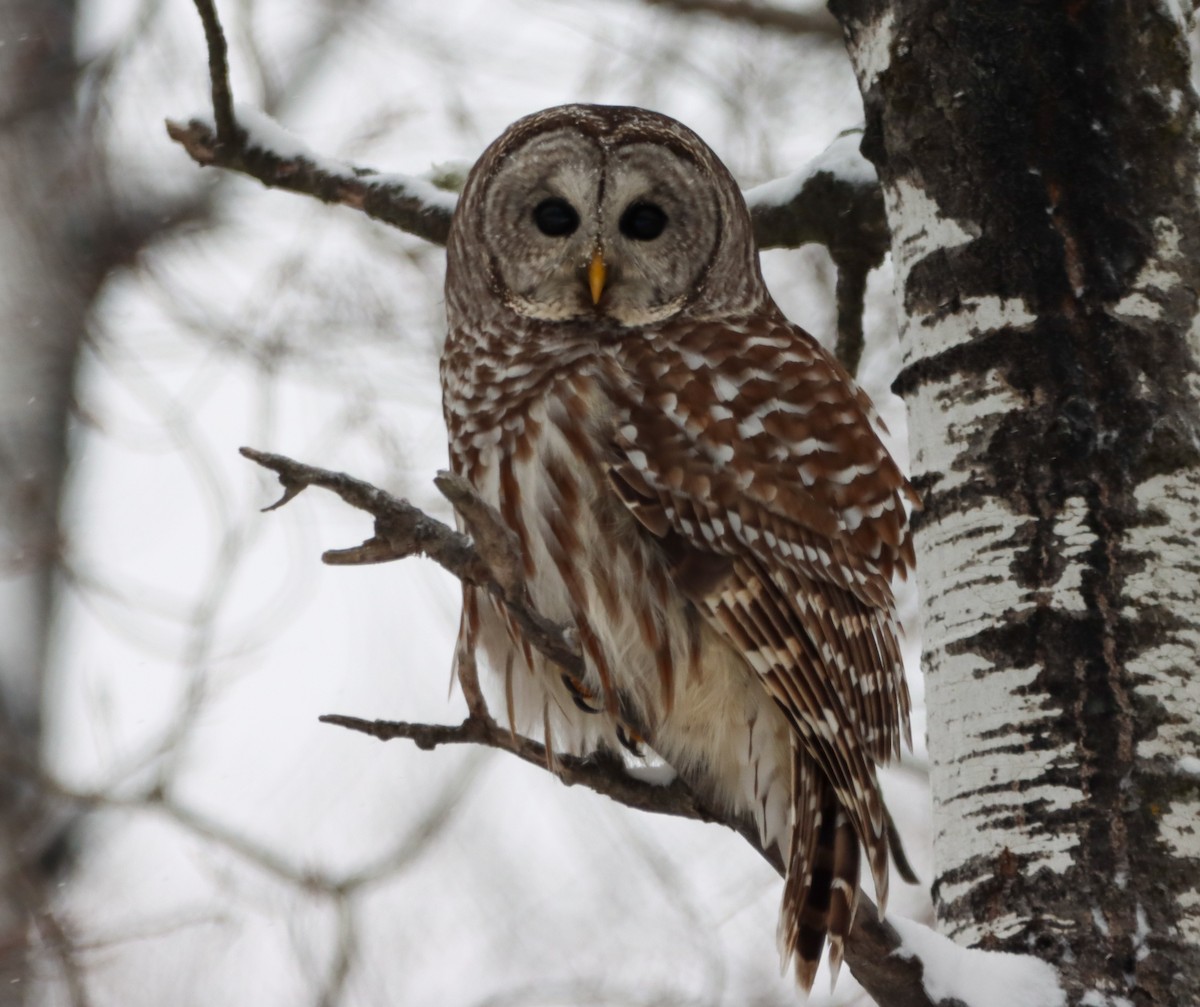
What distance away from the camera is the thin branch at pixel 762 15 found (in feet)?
20.6

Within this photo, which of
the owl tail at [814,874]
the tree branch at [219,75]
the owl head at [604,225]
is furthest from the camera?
the owl head at [604,225]

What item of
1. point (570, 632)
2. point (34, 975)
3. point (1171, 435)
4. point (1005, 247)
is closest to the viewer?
point (1171, 435)

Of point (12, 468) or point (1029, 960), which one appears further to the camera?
point (12, 468)

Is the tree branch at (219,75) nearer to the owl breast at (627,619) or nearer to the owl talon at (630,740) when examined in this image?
the owl breast at (627,619)

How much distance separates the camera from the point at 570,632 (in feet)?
10.9

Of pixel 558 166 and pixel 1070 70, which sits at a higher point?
pixel 558 166

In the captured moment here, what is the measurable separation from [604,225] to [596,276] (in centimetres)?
23

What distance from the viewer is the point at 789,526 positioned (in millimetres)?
3344

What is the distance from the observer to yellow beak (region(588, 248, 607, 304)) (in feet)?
12.4

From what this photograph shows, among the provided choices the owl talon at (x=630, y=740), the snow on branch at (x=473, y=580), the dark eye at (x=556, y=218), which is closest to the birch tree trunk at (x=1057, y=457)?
the snow on branch at (x=473, y=580)

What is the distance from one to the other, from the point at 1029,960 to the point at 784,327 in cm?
188

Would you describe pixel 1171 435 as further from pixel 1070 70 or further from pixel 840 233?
pixel 840 233

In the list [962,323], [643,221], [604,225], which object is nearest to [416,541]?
[962,323]

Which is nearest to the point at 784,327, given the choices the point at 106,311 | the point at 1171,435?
the point at 1171,435
